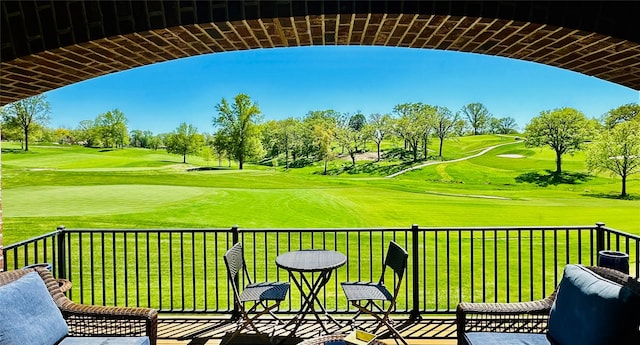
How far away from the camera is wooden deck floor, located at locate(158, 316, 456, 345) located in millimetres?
3193

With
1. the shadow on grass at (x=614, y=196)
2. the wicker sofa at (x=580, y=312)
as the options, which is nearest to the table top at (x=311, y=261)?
the wicker sofa at (x=580, y=312)

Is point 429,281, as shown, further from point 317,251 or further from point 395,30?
point 395,30

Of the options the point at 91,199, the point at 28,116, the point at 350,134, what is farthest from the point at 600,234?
the point at 91,199

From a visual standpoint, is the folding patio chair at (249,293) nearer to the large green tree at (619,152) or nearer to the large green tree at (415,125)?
the large green tree at (619,152)

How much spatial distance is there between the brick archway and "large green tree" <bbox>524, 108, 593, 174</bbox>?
1325cm

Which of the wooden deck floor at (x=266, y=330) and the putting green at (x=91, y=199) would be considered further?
the putting green at (x=91, y=199)

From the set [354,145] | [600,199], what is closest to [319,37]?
[354,145]

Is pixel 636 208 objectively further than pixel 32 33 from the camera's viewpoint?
Yes

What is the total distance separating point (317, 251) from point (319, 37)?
2.20 metres

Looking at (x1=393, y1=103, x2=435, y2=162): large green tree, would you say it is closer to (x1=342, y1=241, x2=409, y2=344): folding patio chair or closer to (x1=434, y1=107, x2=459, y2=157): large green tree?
(x1=434, y1=107, x2=459, y2=157): large green tree

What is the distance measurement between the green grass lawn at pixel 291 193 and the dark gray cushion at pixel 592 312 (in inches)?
546

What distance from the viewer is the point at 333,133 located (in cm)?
1597

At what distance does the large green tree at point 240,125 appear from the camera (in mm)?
16156

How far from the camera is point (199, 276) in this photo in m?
11.6
